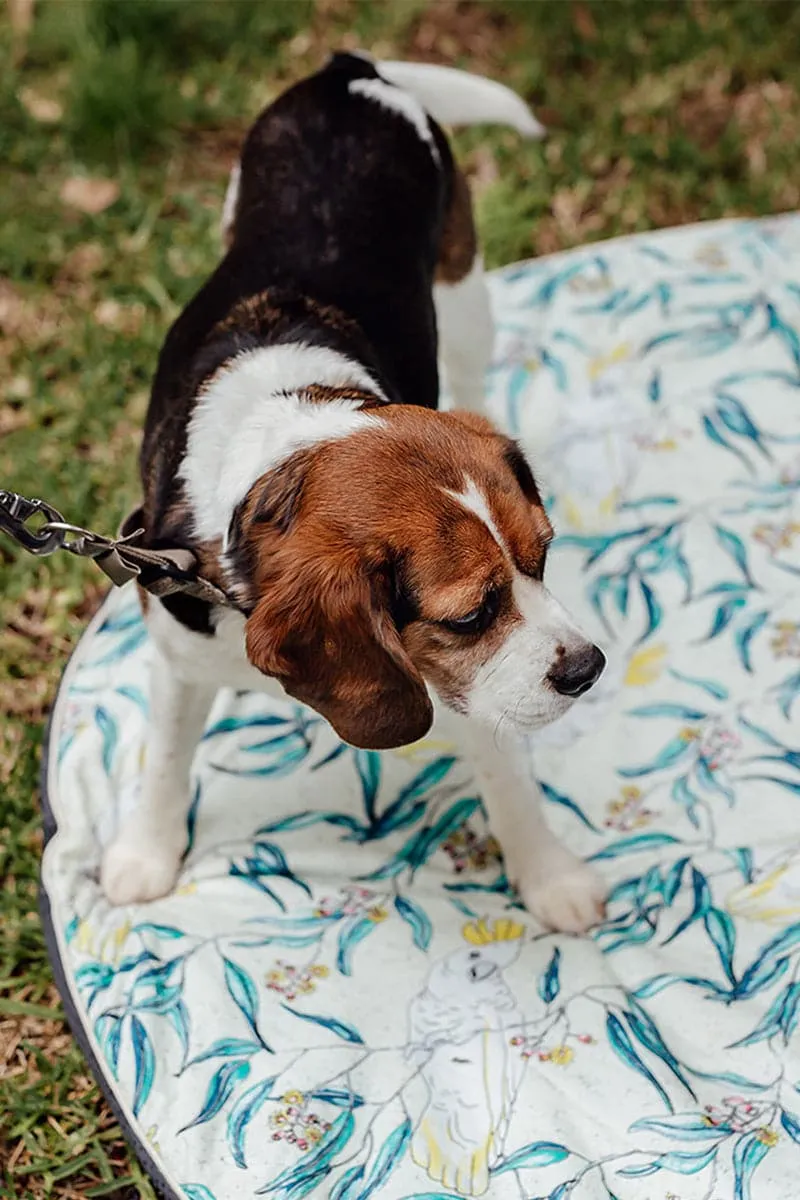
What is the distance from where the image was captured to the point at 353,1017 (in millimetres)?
3309

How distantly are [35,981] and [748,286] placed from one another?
337cm

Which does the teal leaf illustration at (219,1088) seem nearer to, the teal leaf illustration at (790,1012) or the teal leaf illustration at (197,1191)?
the teal leaf illustration at (197,1191)

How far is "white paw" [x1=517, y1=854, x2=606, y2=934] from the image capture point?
345cm

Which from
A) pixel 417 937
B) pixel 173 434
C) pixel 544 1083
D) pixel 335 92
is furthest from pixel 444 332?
pixel 544 1083

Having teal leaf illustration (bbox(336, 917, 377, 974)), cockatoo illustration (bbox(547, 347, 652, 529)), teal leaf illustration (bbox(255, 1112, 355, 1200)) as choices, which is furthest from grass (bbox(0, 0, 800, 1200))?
teal leaf illustration (bbox(255, 1112, 355, 1200))

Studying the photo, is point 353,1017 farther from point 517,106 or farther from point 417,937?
point 517,106

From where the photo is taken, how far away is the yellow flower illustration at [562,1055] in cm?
319

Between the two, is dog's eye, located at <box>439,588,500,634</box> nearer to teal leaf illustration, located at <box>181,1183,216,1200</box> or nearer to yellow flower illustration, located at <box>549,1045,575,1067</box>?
yellow flower illustration, located at <box>549,1045,575,1067</box>

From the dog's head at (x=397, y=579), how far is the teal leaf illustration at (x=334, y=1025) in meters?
0.97

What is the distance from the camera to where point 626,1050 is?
3191 millimetres

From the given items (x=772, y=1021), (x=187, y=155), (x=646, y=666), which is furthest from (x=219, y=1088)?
(x=187, y=155)

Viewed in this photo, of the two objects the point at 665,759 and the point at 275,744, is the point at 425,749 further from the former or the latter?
the point at 665,759

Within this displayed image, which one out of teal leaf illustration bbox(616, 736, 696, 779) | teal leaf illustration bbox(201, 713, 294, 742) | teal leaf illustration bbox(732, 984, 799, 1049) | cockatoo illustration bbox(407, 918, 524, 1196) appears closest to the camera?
cockatoo illustration bbox(407, 918, 524, 1196)

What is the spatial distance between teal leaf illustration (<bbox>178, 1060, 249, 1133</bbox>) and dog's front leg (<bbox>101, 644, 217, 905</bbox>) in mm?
541
